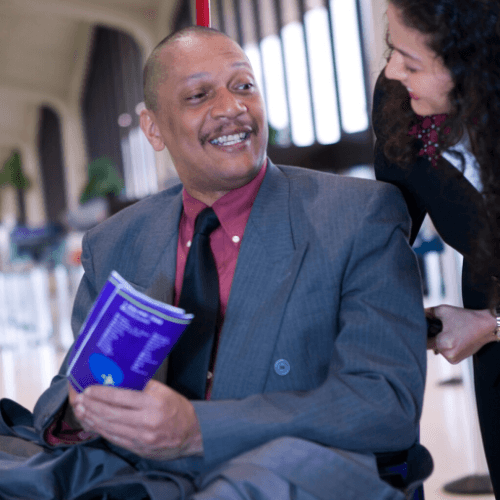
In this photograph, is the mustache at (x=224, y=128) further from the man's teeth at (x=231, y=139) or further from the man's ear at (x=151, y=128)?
the man's ear at (x=151, y=128)

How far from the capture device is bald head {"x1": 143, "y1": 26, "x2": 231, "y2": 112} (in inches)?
57.9

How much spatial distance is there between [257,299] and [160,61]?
0.64 meters

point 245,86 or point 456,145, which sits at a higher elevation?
point 245,86

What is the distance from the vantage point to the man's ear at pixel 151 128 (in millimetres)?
1632

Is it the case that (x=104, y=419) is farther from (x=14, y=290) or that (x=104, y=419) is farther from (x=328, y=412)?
(x=14, y=290)

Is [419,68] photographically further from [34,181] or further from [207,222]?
[34,181]

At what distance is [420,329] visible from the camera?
3.71 ft

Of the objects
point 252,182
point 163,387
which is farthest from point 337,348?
point 252,182

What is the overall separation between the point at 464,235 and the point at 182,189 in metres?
0.70

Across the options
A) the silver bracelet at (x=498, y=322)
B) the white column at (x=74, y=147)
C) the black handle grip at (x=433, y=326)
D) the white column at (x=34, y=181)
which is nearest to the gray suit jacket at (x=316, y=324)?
the black handle grip at (x=433, y=326)

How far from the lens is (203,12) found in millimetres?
1516

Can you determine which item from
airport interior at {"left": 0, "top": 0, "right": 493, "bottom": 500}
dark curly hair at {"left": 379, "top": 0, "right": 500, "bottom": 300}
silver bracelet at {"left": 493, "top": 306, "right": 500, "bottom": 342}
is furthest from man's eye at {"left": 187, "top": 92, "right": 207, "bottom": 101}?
silver bracelet at {"left": 493, "top": 306, "right": 500, "bottom": 342}

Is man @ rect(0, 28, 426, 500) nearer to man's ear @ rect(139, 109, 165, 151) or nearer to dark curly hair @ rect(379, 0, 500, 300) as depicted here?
man's ear @ rect(139, 109, 165, 151)

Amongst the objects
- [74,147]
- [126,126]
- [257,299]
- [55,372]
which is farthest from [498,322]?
[74,147]
